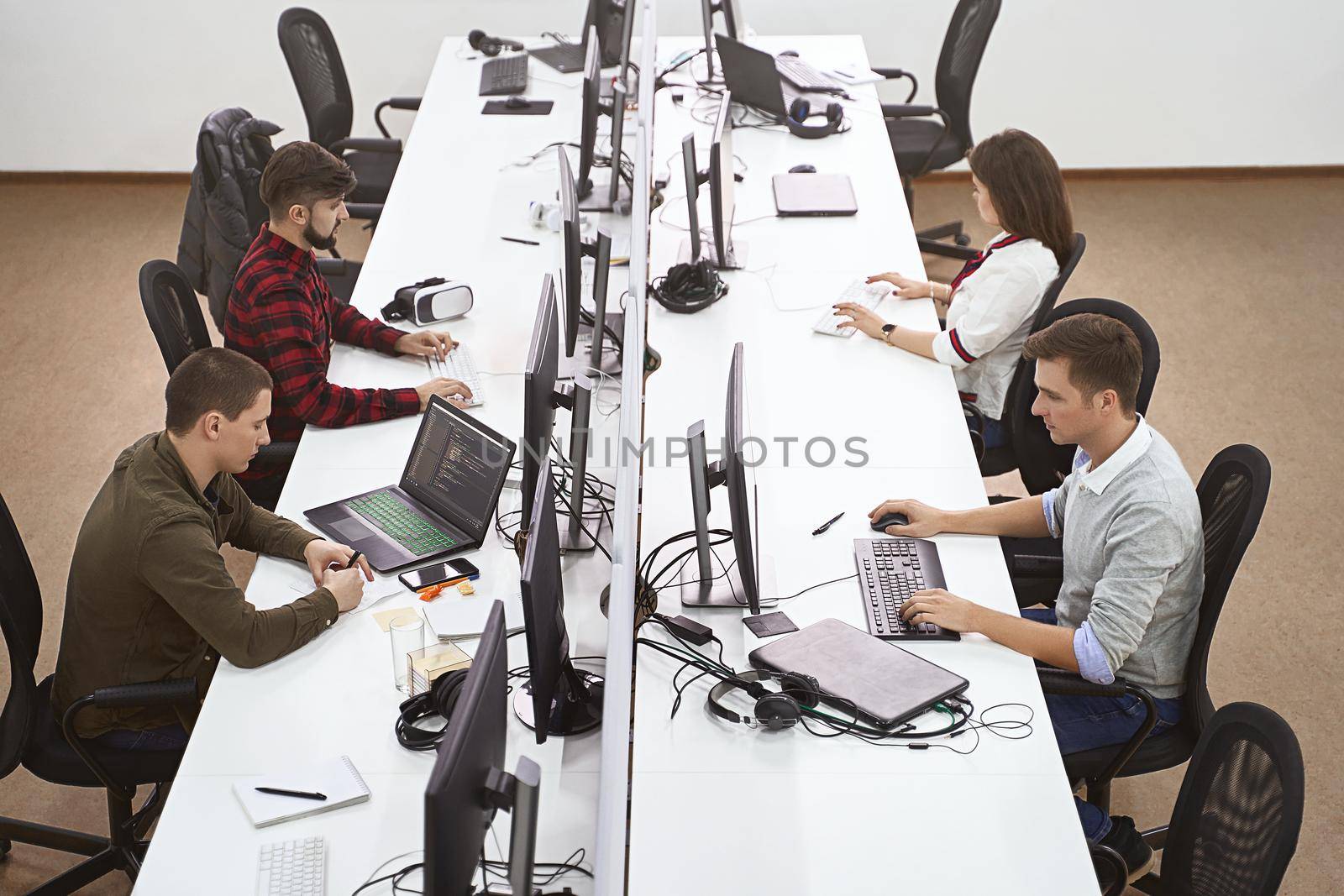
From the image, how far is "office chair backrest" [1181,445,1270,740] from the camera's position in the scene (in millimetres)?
2264

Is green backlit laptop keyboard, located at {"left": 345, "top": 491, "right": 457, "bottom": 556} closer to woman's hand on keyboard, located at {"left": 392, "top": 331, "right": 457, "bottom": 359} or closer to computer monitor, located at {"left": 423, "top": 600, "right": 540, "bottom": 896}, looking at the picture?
woman's hand on keyboard, located at {"left": 392, "top": 331, "right": 457, "bottom": 359}

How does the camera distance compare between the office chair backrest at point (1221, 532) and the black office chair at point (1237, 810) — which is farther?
the office chair backrest at point (1221, 532)

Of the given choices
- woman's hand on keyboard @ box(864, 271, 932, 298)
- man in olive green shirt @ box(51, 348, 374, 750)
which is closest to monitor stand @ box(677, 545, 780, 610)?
man in olive green shirt @ box(51, 348, 374, 750)

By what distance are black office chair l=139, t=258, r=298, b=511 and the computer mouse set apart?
4.84 feet

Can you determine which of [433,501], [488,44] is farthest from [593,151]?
[433,501]

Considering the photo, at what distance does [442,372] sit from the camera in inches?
127

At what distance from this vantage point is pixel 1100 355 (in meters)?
2.33

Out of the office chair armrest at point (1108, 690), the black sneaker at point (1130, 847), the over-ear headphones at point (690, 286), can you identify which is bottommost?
the black sneaker at point (1130, 847)

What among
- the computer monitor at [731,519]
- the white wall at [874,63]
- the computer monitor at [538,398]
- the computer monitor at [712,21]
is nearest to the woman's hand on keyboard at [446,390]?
the computer monitor at [538,398]

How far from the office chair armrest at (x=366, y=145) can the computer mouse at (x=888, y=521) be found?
2894 millimetres

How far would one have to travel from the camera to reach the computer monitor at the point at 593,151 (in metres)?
3.67

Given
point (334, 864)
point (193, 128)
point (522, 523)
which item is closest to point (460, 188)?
point (522, 523)

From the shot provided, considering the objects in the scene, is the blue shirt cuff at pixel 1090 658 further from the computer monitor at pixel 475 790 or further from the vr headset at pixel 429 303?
the vr headset at pixel 429 303

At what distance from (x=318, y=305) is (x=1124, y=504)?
206 centimetres
